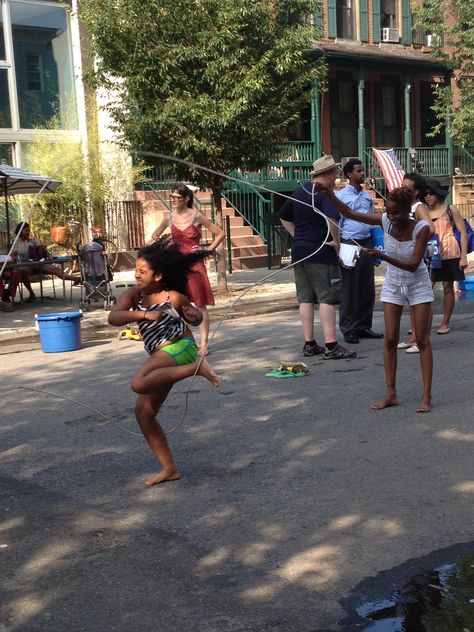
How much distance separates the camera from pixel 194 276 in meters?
9.06

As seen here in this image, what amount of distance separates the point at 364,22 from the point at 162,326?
2709cm

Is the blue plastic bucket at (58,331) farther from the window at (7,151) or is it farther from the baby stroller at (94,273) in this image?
the window at (7,151)

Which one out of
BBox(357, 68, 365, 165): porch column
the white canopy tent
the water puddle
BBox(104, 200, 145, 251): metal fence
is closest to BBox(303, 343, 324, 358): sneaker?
the water puddle

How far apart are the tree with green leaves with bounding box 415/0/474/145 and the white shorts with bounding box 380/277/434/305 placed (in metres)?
22.4

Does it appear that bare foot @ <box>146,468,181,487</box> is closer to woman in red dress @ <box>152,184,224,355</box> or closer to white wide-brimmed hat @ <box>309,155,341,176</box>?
woman in red dress @ <box>152,184,224,355</box>

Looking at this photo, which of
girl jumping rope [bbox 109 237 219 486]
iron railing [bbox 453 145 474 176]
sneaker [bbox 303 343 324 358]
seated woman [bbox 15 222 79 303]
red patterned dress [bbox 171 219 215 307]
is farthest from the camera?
A: iron railing [bbox 453 145 474 176]

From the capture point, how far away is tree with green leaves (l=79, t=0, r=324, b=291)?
14703mm

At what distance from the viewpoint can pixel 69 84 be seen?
869 inches

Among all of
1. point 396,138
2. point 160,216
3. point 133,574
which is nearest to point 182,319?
point 133,574

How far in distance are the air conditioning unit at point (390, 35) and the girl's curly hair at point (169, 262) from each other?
27.3 meters

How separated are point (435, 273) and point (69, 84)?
14.3 meters

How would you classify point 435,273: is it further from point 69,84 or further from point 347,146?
point 347,146

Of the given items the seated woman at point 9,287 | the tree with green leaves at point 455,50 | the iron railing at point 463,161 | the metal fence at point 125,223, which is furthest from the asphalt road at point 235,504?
the iron railing at point 463,161

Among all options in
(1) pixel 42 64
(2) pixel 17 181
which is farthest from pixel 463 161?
(2) pixel 17 181
